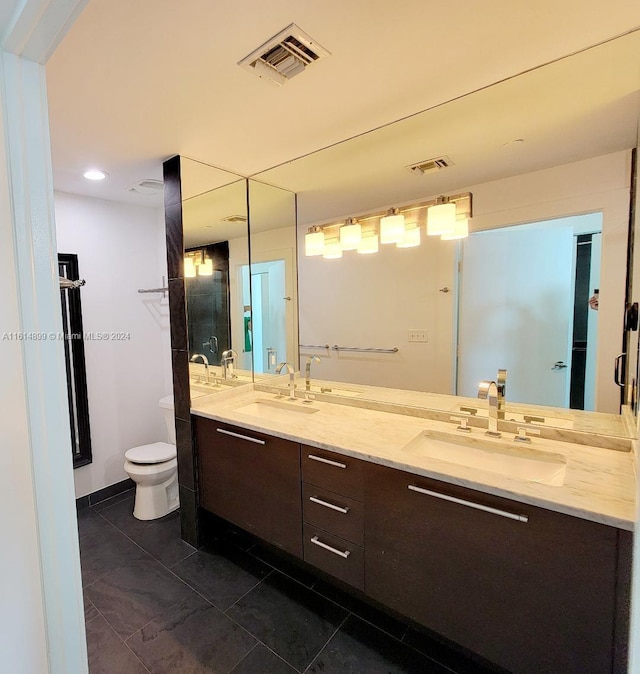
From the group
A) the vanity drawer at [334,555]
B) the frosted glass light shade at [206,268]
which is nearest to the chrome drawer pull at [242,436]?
the vanity drawer at [334,555]

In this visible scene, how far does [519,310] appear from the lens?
1.66m

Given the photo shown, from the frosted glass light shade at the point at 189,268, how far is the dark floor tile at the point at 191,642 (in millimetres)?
1745

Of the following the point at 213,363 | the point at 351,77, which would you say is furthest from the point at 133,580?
the point at 351,77

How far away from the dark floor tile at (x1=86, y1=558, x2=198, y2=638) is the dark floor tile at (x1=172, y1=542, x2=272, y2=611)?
0.22ft

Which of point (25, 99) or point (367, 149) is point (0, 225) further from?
point (367, 149)

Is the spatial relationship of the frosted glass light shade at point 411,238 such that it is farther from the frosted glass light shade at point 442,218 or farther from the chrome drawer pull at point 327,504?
the chrome drawer pull at point 327,504

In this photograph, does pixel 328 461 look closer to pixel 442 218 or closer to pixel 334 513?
pixel 334 513

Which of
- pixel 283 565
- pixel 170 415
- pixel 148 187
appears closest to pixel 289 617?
pixel 283 565

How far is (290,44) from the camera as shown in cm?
116

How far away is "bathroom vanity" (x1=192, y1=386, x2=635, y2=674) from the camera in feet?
3.43

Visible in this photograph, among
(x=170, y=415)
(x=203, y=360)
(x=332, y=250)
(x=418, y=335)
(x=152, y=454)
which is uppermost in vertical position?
(x=332, y=250)

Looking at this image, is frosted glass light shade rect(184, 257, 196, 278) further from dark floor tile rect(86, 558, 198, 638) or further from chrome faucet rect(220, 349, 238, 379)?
dark floor tile rect(86, 558, 198, 638)

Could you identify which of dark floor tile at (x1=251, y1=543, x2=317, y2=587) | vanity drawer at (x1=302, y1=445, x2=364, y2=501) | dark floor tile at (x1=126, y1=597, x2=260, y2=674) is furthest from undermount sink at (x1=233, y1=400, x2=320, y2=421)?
dark floor tile at (x1=126, y1=597, x2=260, y2=674)

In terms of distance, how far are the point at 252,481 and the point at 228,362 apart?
938 mm
